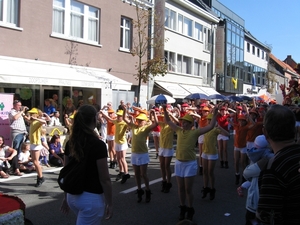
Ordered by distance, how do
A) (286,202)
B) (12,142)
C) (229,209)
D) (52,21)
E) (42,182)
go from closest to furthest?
(286,202) < (229,209) < (42,182) < (12,142) < (52,21)

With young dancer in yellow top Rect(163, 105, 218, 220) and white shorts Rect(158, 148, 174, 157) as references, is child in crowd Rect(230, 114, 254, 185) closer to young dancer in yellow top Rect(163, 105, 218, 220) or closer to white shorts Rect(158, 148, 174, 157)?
white shorts Rect(158, 148, 174, 157)

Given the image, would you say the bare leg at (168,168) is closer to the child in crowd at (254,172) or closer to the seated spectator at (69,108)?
the child in crowd at (254,172)

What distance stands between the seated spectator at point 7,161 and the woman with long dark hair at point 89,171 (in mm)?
6380

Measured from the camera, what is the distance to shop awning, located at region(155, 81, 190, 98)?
918 inches

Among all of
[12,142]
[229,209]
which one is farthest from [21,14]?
[229,209]

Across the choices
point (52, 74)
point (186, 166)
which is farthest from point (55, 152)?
point (186, 166)

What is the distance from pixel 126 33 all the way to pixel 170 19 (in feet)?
22.6

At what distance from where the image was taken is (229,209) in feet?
21.0

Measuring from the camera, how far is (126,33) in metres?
19.5

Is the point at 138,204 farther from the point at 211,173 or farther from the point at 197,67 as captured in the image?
the point at 197,67

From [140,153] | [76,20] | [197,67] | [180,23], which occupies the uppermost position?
[180,23]

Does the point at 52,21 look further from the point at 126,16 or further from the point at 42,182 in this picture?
the point at 42,182

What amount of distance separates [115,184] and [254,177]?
4738 mm

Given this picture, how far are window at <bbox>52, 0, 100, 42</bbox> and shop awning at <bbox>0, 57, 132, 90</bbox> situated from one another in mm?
1601
